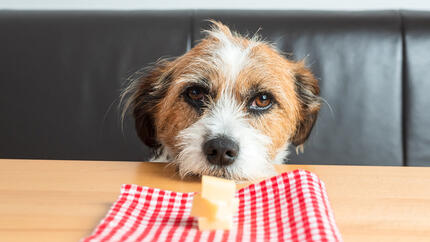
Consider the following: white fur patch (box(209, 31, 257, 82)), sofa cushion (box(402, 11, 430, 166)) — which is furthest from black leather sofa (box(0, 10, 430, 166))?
white fur patch (box(209, 31, 257, 82))

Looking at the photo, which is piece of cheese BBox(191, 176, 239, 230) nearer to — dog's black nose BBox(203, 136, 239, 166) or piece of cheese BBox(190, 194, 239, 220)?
piece of cheese BBox(190, 194, 239, 220)

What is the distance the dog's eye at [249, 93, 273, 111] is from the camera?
1.42 m

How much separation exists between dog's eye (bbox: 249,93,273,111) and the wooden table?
7.9 inches

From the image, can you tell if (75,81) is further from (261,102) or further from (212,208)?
(212,208)

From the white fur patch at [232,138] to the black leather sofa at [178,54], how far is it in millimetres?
895

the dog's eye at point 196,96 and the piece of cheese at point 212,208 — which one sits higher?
the dog's eye at point 196,96

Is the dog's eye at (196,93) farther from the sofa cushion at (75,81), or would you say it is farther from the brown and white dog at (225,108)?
the sofa cushion at (75,81)

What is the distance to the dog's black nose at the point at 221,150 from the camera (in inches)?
47.8

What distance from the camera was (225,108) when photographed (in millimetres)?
1358

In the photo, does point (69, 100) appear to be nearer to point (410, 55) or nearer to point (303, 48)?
point (303, 48)

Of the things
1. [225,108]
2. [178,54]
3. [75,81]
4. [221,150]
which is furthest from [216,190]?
[75,81]

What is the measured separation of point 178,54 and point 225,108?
88 centimetres

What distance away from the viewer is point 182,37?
7.22ft

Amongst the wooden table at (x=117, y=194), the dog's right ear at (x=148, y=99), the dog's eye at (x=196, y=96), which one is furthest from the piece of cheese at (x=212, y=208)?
the dog's right ear at (x=148, y=99)
